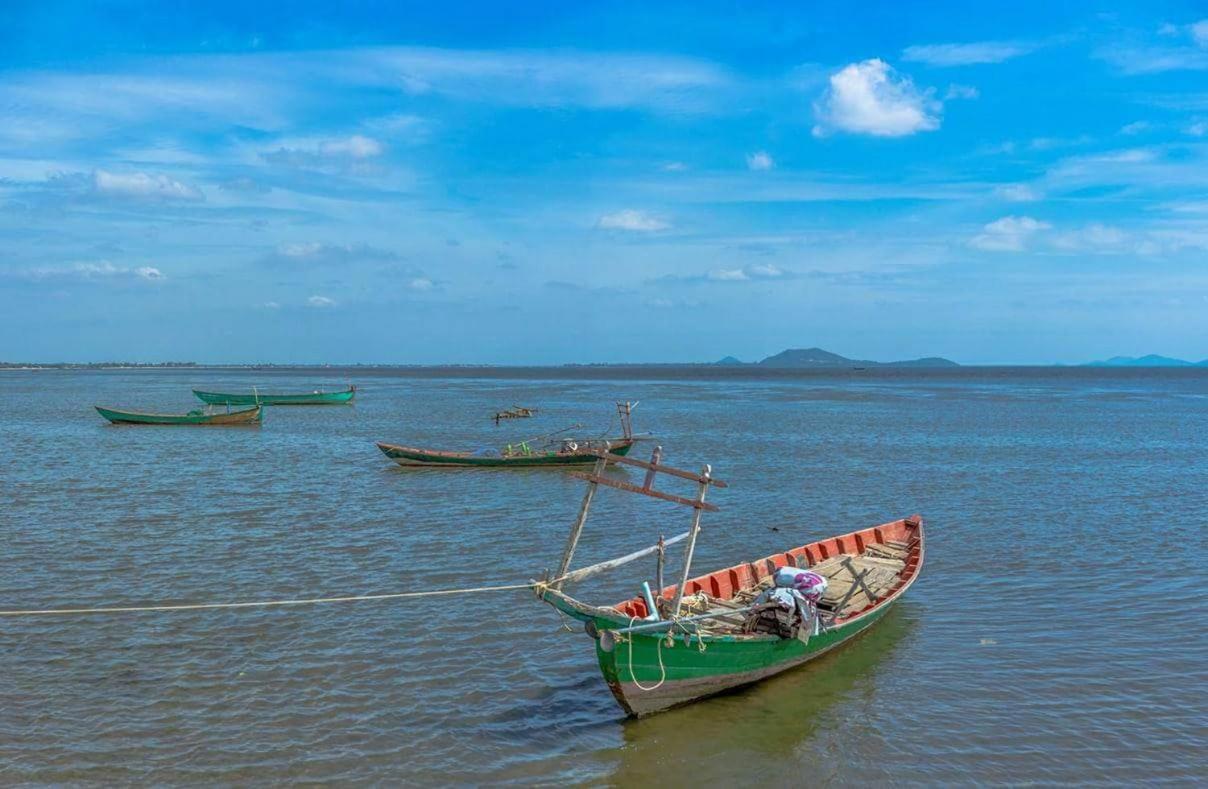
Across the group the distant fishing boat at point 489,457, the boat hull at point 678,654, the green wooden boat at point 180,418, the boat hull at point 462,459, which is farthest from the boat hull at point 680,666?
the green wooden boat at point 180,418

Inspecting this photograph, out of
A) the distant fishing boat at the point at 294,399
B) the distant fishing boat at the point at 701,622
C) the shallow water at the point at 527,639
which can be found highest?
the distant fishing boat at the point at 294,399

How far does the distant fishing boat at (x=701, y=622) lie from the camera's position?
11430mm

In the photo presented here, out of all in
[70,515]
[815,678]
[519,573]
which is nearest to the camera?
[815,678]

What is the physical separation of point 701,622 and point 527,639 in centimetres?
332

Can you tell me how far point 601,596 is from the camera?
17078 mm

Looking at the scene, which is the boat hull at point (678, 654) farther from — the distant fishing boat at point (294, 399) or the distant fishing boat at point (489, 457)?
the distant fishing boat at point (294, 399)

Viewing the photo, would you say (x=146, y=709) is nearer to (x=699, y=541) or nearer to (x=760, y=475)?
(x=699, y=541)

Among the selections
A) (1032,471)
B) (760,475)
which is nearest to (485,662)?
(760,475)

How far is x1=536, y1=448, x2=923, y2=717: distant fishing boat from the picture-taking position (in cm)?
1143

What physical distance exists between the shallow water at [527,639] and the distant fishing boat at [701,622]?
1.43 ft

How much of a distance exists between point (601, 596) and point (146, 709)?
26.2 ft

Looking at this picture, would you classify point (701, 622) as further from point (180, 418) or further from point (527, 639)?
point (180, 418)

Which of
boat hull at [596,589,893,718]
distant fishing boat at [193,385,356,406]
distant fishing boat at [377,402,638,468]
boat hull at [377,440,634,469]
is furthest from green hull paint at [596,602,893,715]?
distant fishing boat at [193,385,356,406]

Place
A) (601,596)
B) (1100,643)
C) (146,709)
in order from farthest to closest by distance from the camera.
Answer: (601,596) → (1100,643) → (146,709)
